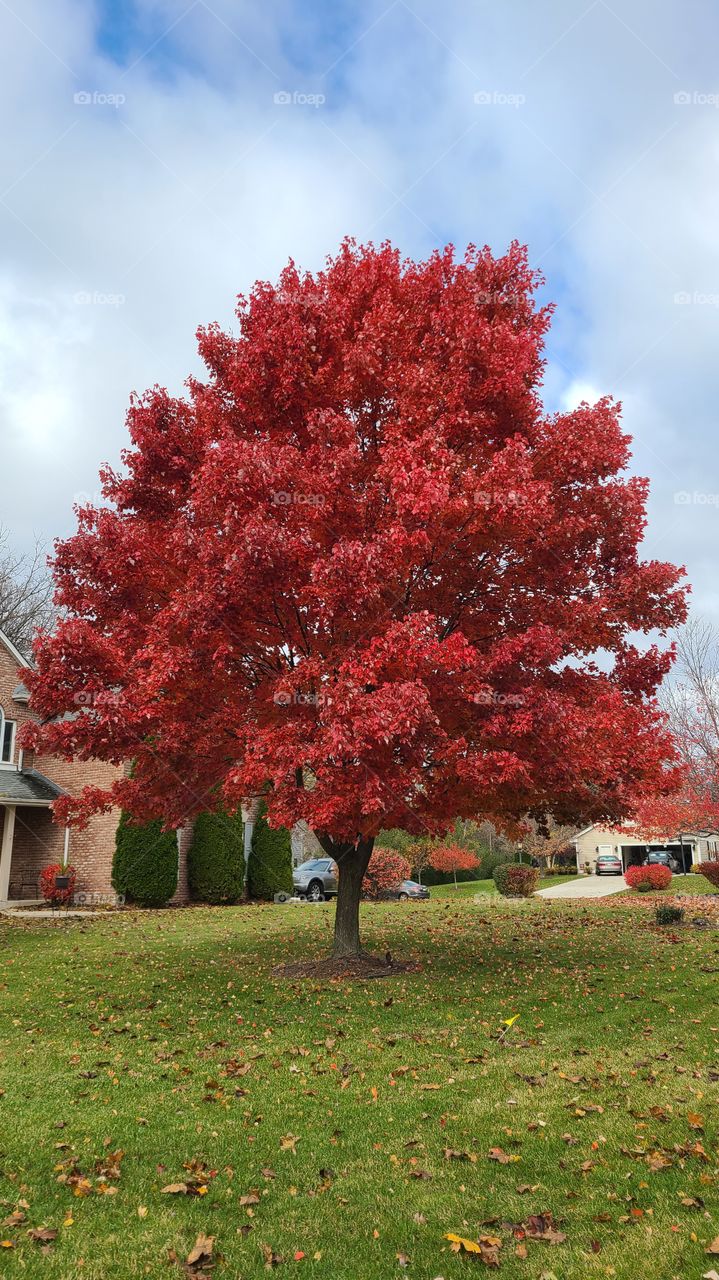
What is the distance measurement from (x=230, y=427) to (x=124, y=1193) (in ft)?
26.9

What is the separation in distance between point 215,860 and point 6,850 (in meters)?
5.65

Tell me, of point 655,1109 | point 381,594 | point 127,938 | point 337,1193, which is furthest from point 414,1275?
point 127,938

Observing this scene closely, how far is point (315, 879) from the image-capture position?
29.2 meters

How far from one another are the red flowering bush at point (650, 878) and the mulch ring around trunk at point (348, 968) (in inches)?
753

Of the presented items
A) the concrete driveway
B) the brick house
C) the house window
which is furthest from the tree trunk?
the concrete driveway

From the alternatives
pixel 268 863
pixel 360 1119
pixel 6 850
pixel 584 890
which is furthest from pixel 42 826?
pixel 584 890

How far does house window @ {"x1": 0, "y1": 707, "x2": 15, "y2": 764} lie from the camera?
24.1 meters

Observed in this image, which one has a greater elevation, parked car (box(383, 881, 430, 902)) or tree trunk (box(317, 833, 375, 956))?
tree trunk (box(317, 833, 375, 956))

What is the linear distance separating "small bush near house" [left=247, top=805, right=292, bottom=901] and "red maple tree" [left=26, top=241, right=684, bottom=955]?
49.0 ft

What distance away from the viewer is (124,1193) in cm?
464

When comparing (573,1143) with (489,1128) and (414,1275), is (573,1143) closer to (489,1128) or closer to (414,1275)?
(489,1128)

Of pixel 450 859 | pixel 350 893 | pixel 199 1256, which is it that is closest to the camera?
pixel 199 1256

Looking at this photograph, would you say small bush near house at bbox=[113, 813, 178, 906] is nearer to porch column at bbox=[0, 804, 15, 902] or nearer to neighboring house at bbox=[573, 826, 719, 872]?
porch column at bbox=[0, 804, 15, 902]

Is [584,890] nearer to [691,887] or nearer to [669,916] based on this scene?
[691,887]
